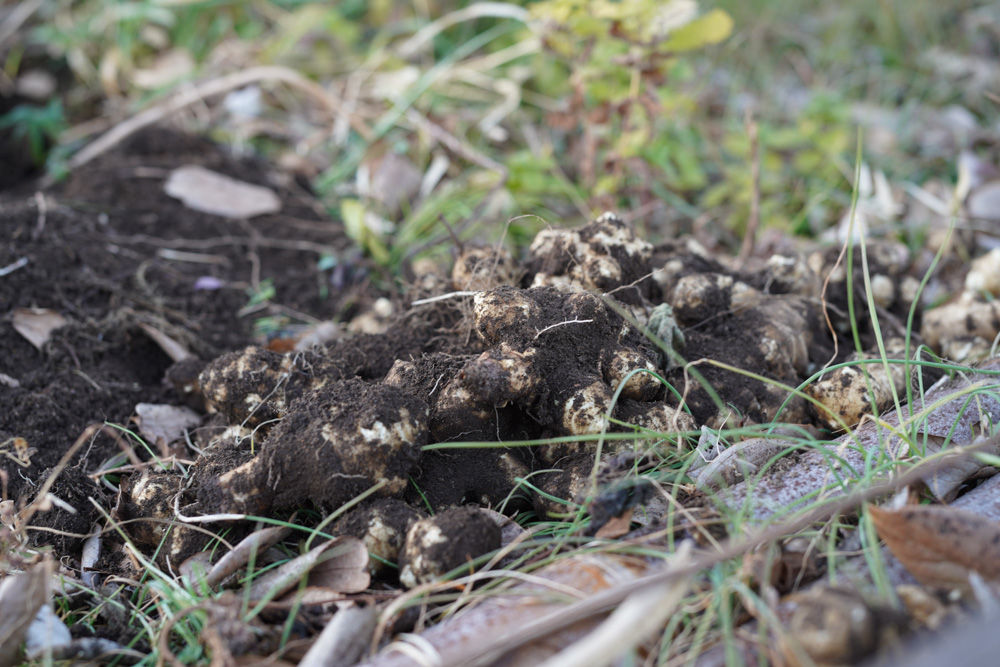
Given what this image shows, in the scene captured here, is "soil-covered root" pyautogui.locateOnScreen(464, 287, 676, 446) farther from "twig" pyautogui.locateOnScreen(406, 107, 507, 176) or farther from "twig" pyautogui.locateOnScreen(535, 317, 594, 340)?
"twig" pyautogui.locateOnScreen(406, 107, 507, 176)

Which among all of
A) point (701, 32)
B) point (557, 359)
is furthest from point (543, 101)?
point (557, 359)

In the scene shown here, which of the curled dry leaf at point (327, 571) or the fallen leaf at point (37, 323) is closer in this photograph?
the curled dry leaf at point (327, 571)

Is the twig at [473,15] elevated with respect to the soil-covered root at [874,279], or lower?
elevated

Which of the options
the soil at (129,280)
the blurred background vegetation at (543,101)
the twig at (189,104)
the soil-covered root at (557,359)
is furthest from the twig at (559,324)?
the twig at (189,104)

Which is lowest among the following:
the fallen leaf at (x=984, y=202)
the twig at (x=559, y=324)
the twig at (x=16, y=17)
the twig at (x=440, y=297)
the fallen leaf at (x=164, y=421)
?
the fallen leaf at (x=164, y=421)

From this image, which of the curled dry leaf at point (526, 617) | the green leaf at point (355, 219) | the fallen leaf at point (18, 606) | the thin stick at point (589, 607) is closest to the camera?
the thin stick at point (589, 607)

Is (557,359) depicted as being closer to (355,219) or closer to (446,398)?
(446,398)

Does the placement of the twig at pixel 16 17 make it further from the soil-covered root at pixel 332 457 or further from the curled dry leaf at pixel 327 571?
the curled dry leaf at pixel 327 571
